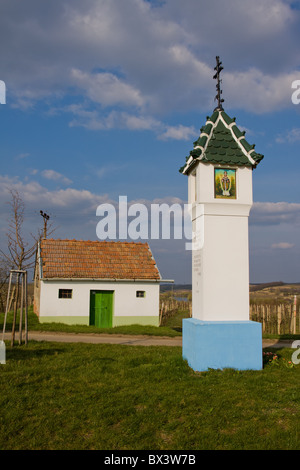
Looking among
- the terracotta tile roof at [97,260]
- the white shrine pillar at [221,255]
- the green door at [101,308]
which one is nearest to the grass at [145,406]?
the white shrine pillar at [221,255]

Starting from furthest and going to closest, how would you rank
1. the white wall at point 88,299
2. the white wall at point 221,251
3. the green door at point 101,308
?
the green door at point 101,308 < the white wall at point 88,299 < the white wall at point 221,251

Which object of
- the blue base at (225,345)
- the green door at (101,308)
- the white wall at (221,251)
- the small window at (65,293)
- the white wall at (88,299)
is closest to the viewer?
the blue base at (225,345)

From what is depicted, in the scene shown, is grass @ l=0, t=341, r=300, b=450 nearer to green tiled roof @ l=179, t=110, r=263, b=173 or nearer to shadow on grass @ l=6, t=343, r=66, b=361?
shadow on grass @ l=6, t=343, r=66, b=361

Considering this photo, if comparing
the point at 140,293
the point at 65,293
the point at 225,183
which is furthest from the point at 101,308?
the point at 225,183

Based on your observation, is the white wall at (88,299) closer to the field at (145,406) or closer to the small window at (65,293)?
the small window at (65,293)

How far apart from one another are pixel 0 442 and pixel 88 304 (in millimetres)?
16003

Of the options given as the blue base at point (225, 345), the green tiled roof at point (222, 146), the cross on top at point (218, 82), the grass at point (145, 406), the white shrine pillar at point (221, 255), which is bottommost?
the grass at point (145, 406)

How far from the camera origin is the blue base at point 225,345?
761 cm

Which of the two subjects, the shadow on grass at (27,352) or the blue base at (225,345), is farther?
the shadow on grass at (27,352)

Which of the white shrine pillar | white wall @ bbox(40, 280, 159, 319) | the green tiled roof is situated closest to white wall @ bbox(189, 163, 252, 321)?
the white shrine pillar

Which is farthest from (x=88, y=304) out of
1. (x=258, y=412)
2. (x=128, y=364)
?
(x=258, y=412)

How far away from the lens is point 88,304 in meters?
20.7

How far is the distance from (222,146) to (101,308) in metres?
14.7
